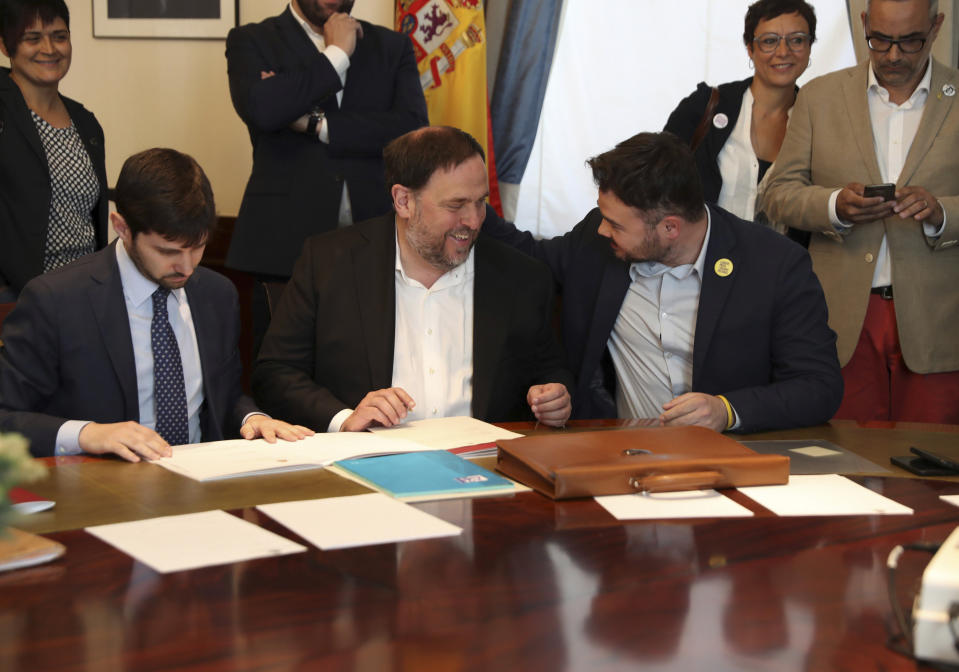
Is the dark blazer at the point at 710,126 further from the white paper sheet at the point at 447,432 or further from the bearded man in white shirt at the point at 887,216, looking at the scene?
the white paper sheet at the point at 447,432

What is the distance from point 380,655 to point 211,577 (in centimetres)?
34

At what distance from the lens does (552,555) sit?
5.28 ft

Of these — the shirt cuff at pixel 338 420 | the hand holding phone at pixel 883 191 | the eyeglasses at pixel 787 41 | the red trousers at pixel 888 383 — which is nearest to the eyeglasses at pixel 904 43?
the eyeglasses at pixel 787 41

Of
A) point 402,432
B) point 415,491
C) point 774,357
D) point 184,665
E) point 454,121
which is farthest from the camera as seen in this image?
point 454,121

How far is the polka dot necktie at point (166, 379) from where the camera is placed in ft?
8.48

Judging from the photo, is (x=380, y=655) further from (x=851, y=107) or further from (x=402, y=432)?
(x=851, y=107)

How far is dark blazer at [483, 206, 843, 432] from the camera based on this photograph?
2.73 m

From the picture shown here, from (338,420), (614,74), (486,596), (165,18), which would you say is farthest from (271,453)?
→ (165,18)

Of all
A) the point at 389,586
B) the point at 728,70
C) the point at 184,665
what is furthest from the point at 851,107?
the point at 184,665

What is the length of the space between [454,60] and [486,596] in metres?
3.80

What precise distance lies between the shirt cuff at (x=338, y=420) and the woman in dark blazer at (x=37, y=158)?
58.6 inches

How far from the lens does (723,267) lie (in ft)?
9.78

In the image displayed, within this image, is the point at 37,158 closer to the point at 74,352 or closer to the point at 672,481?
the point at 74,352

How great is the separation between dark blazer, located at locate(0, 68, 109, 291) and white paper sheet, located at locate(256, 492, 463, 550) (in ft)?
7.16
